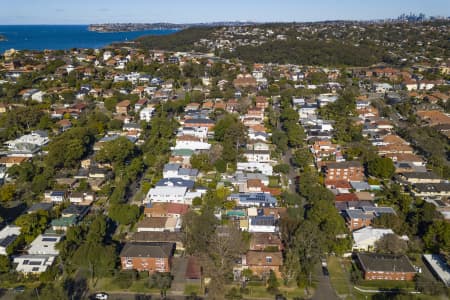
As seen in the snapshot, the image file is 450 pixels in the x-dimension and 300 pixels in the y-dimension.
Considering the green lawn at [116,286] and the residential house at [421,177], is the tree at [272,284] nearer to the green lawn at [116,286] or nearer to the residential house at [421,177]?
the green lawn at [116,286]

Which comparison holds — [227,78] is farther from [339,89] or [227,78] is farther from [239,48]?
[239,48]

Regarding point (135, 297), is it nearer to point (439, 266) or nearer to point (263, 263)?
point (263, 263)

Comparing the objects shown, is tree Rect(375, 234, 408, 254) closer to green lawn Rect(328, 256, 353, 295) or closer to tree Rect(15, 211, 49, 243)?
green lawn Rect(328, 256, 353, 295)

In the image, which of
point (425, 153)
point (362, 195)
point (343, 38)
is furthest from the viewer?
point (343, 38)

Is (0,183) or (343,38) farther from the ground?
(343,38)

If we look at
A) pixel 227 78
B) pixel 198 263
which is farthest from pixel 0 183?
pixel 227 78

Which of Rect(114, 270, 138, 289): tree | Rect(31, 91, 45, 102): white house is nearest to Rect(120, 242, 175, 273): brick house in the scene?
Rect(114, 270, 138, 289): tree

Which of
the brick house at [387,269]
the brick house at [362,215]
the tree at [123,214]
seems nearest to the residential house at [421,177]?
the brick house at [362,215]
